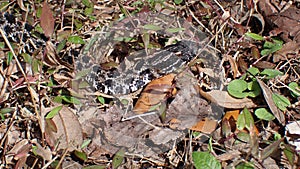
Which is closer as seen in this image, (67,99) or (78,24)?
(67,99)

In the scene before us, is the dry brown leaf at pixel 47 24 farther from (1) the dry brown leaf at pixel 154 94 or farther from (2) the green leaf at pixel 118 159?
(2) the green leaf at pixel 118 159

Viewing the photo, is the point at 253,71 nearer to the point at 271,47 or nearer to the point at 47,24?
the point at 271,47

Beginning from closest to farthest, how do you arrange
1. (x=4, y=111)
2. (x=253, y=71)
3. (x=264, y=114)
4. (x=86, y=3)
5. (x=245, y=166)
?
(x=245, y=166) → (x=264, y=114) → (x=4, y=111) → (x=253, y=71) → (x=86, y=3)

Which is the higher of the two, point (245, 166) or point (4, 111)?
point (4, 111)

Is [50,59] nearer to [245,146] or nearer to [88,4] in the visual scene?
[88,4]

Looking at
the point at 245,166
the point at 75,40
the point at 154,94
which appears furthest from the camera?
the point at 75,40

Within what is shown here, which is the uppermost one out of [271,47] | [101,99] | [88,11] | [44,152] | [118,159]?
[88,11]

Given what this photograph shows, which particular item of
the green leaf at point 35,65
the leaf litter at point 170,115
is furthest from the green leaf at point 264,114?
the green leaf at point 35,65

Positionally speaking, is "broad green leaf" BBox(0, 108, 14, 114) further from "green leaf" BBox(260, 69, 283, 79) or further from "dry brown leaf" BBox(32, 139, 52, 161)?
"green leaf" BBox(260, 69, 283, 79)

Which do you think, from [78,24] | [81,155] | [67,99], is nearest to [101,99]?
[67,99]
